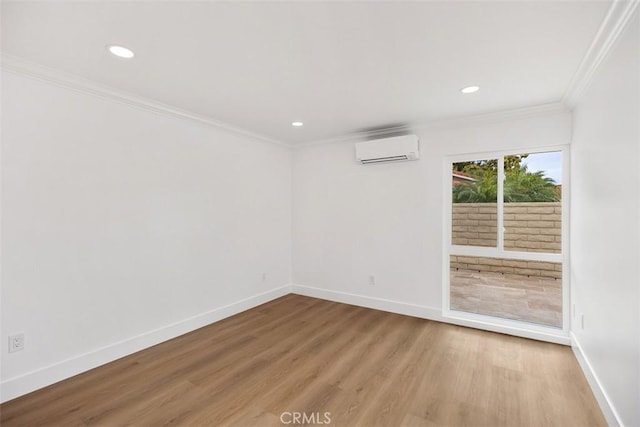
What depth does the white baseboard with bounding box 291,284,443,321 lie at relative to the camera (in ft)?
11.5

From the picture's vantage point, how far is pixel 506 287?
13.3 ft

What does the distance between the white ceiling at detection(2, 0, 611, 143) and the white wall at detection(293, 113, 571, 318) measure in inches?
18.6

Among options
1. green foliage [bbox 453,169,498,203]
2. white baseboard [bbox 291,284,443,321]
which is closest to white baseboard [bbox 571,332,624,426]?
white baseboard [bbox 291,284,443,321]

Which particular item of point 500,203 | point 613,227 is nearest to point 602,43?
point 613,227

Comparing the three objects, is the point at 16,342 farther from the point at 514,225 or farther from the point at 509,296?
the point at 509,296

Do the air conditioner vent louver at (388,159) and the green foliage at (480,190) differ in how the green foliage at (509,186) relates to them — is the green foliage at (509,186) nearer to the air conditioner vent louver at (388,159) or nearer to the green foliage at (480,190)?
the green foliage at (480,190)

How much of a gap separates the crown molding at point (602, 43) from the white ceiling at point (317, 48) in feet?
0.16

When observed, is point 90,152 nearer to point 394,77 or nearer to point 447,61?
point 394,77

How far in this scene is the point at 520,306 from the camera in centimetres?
357

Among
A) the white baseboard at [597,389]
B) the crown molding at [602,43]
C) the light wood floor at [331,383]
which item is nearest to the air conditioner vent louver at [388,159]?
the crown molding at [602,43]

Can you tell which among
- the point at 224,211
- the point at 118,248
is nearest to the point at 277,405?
the point at 118,248

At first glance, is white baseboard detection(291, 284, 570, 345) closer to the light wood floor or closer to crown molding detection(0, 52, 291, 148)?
the light wood floor

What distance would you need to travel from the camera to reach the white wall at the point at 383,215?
3.27 metres

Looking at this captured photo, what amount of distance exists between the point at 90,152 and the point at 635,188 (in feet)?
12.1
